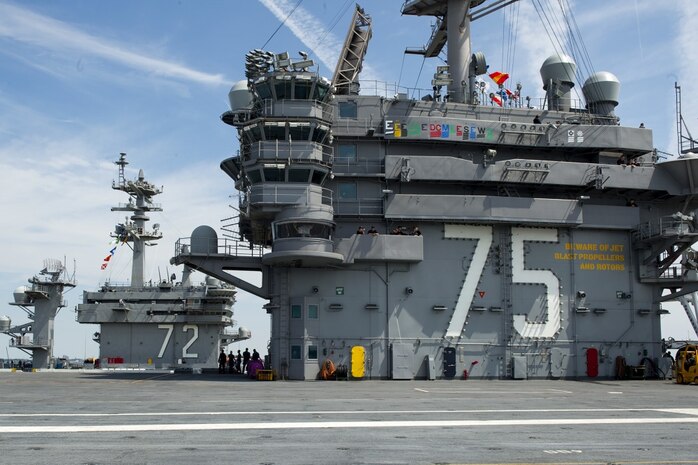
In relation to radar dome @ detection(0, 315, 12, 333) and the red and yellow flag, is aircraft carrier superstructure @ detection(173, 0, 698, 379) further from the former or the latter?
radar dome @ detection(0, 315, 12, 333)

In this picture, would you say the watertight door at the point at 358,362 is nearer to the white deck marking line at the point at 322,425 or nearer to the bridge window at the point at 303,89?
the bridge window at the point at 303,89

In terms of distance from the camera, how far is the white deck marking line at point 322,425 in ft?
48.8

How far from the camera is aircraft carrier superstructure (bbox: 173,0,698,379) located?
33.5m

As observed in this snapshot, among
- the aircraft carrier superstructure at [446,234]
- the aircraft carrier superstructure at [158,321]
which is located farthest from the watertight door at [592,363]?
the aircraft carrier superstructure at [158,321]

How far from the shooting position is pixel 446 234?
3484 centimetres

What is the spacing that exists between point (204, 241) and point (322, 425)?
20.1m

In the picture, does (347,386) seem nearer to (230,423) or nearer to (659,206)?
(230,423)

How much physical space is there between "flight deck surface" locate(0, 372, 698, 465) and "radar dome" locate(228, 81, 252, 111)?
722 inches

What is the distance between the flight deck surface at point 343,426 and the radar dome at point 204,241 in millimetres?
9670

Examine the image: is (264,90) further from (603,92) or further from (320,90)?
(603,92)

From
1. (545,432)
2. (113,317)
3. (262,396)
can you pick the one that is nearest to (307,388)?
(262,396)

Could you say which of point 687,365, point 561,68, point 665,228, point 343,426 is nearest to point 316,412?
point 343,426

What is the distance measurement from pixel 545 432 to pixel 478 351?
19.2 metres

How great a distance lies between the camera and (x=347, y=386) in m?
29.0
